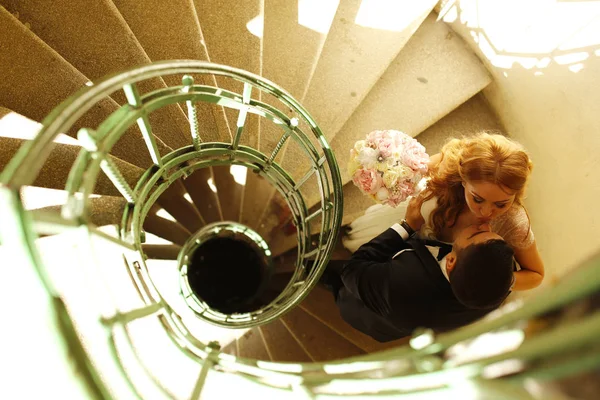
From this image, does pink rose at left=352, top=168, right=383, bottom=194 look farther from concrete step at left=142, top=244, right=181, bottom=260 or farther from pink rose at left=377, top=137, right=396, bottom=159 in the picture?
concrete step at left=142, top=244, right=181, bottom=260

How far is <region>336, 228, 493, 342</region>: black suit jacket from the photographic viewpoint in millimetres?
2193

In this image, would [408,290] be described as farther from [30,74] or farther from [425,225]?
[30,74]

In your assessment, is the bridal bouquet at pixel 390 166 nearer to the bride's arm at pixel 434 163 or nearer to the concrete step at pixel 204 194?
the bride's arm at pixel 434 163

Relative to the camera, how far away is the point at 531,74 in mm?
3494

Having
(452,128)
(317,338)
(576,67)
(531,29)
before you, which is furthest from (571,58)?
(317,338)

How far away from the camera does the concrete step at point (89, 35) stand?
8.94ft

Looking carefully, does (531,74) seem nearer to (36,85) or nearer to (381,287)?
(381,287)

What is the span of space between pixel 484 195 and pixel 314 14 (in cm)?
230

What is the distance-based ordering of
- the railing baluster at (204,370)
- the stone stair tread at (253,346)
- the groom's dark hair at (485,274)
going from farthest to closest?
the stone stair tread at (253,346) → the groom's dark hair at (485,274) → the railing baluster at (204,370)

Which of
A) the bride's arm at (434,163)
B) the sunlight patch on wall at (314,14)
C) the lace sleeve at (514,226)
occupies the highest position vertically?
the sunlight patch on wall at (314,14)

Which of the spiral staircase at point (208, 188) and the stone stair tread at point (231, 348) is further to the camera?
the stone stair tread at point (231, 348)

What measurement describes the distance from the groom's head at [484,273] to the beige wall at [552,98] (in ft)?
5.18

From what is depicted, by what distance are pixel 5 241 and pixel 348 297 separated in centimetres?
225

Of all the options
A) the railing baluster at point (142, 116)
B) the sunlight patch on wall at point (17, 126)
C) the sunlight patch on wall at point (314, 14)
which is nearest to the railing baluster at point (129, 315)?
the railing baluster at point (142, 116)
